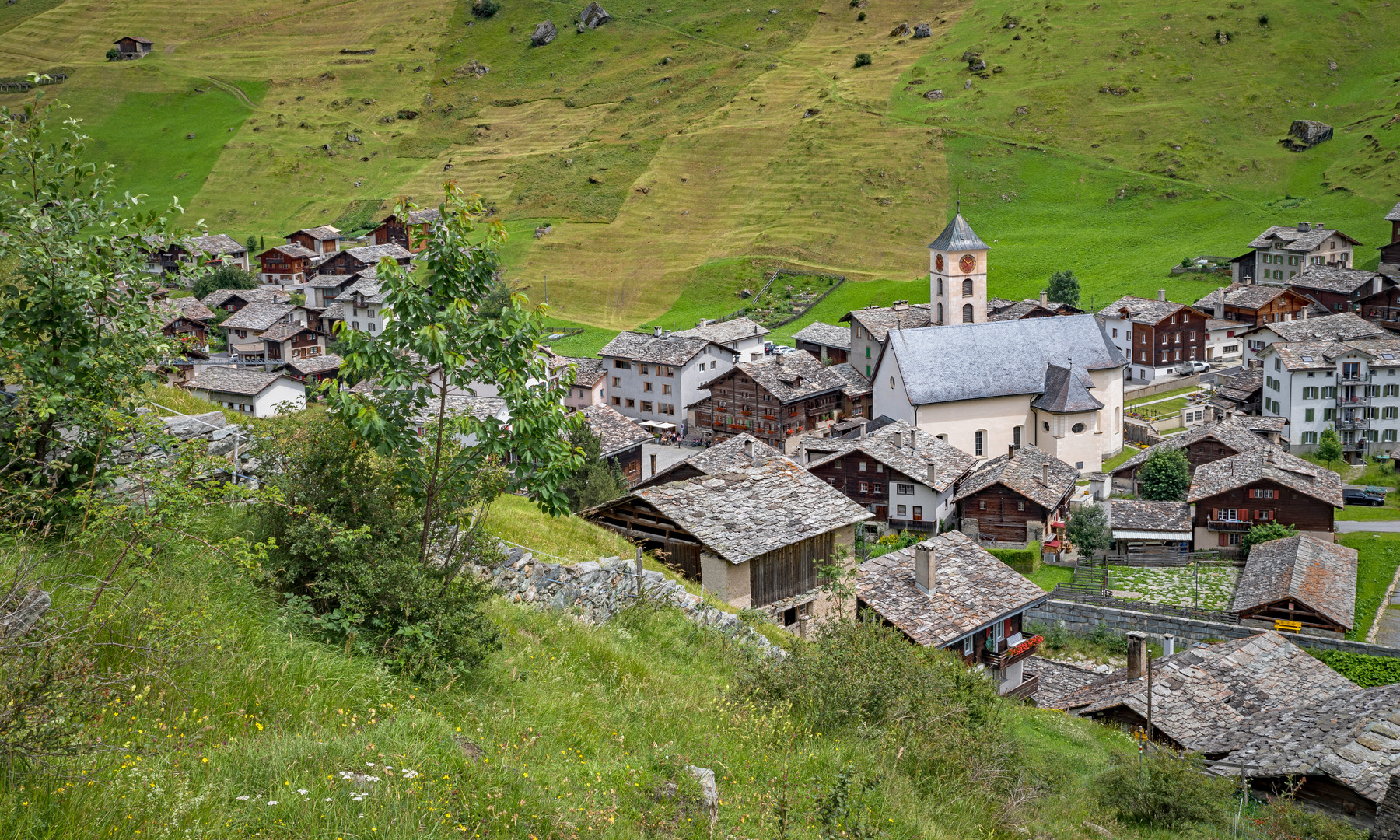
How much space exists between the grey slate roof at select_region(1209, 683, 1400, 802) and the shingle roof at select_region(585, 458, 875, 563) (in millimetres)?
10820

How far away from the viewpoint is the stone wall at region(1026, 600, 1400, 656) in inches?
1688

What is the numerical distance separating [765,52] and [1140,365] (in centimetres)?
9593

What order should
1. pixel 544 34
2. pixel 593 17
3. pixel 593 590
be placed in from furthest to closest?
pixel 593 17, pixel 544 34, pixel 593 590

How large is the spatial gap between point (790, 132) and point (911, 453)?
90.0 metres

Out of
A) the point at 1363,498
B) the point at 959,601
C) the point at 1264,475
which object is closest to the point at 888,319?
the point at 1363,498

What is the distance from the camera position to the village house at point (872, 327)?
8194 centimetres

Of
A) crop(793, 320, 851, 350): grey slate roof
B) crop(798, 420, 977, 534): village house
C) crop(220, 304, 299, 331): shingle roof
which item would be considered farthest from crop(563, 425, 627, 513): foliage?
crop(220, 304, 299, 331): shingle roof

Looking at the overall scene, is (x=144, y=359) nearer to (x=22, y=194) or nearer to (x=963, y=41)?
(x=22, y=194)

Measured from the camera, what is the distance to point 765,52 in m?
165

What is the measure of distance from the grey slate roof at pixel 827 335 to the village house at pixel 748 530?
195 feet

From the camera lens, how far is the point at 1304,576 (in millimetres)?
47188

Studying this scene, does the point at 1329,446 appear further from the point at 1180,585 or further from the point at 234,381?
the point at 234,381

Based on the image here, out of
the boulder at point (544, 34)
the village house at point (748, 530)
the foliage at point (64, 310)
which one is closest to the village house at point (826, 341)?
the village house at point (748, 530)

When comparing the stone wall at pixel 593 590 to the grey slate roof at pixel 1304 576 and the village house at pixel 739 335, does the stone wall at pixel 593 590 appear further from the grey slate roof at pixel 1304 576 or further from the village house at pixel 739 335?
the village house at pixel 739 335
